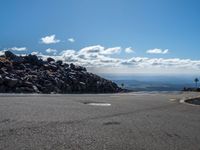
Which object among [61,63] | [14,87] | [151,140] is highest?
[61,63]

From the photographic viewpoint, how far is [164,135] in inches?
307

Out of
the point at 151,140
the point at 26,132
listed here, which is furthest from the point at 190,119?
the point at 26,132

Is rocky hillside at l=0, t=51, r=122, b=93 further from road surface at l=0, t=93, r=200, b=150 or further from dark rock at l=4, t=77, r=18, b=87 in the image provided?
road surface at l=0, t=93, r=200, b=150

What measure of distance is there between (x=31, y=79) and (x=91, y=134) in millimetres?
23852

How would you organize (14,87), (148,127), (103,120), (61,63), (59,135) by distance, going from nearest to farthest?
(59,135) → (148,127) → (103,120) → (14,87) → (61,63)

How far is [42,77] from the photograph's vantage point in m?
32.6

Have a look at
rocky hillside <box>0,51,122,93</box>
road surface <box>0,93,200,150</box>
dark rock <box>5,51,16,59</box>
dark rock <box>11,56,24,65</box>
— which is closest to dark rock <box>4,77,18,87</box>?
rocky hillside <box>0,51,122,93</box>

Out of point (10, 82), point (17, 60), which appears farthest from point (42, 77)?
point (17, 60)

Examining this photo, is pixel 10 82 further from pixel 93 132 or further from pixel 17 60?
pixel 93 132

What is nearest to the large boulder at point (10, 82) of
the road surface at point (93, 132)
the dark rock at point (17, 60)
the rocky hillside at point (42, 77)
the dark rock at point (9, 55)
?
the rocky hillside at point (42, 77)

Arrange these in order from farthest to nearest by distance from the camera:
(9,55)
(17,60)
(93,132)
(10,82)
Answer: (9,55) → (17,60) → (10,82) → (93,132)

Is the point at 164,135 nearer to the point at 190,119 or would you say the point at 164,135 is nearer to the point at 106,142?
the point at 106,142

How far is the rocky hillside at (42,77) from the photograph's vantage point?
2706 centimetres

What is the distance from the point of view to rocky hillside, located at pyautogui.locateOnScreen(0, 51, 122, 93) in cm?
2706
